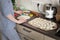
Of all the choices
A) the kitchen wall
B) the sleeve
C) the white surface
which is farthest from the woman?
the kitchen wall

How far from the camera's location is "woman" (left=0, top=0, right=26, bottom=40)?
1.73 m

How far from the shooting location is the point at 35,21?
6.63 ft

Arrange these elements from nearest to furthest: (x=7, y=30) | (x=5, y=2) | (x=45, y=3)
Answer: (x=5, y=2) < (x=7, y=30) < (x=45, y=3)

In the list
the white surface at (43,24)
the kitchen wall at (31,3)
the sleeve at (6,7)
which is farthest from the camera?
the kitchen wall at (31,3)

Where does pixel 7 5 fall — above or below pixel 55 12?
above

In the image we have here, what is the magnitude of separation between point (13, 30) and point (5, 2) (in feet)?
1.38

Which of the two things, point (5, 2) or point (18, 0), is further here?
point (18, 0)

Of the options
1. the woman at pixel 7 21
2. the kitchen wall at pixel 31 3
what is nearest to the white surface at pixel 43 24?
the woman at pixel 7 21

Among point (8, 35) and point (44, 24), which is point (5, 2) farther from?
point (44, 24)

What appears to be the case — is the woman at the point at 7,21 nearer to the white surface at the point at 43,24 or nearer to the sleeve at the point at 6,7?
the sleeve at the point at 6,7

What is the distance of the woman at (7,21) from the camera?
5.67 ft

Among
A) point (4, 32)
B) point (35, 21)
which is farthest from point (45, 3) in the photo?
point (4, 32)

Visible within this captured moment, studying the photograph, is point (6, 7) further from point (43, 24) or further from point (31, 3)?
point (31, 3)

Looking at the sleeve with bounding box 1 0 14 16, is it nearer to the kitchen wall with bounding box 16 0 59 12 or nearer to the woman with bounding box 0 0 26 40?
the woman with bounding box 0 0 26 40
